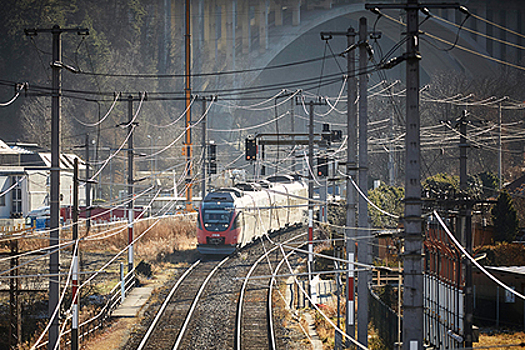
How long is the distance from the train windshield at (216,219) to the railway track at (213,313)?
1658mm

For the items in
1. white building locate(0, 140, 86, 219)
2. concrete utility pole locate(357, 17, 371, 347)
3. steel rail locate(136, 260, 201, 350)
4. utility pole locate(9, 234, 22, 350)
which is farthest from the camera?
white building locate(0, 140, 86, 219)

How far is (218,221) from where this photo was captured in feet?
79.7

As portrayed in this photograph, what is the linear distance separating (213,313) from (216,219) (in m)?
7.56

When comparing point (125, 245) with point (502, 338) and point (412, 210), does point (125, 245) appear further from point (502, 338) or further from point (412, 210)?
point (412, 210)

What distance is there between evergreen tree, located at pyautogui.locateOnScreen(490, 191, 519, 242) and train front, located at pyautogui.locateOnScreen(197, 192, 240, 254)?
10.5m

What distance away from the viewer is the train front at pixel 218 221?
2422cm

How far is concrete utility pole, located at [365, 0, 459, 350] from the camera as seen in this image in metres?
8.45

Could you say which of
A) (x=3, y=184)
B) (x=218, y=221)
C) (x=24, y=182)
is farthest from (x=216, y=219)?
(x=24, y=182)

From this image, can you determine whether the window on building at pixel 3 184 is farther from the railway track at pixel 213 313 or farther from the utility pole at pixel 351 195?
the utility pole at pixel 351 195

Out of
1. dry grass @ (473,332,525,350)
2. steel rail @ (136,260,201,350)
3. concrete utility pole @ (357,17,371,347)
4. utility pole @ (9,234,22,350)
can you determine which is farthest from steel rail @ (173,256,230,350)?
dry grass @ (473,332,525,350)

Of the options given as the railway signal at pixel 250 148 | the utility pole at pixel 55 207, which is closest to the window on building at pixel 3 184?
the railway signal at pixel 250 148

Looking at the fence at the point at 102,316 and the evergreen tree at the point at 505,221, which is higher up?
the evergreen tree at the point at 505,221

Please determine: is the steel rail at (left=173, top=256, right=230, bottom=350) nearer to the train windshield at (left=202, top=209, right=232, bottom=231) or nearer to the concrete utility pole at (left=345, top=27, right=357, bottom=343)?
the train windshield at (left=202, top=209, right=232, bottom=231)

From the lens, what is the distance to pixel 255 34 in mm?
69562
